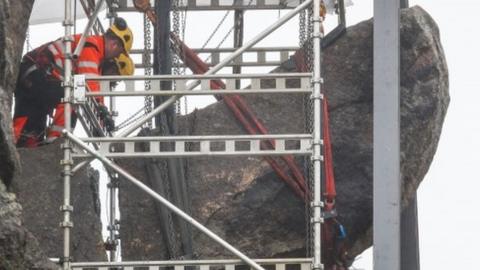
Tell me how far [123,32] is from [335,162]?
8.38 ft

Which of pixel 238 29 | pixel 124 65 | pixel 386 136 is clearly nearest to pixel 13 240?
pixel 386 136

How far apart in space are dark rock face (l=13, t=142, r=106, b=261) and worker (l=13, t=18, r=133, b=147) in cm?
78

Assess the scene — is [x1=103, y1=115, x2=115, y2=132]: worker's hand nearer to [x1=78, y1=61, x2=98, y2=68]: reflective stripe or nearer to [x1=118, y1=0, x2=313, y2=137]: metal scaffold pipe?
[x1=78, y1=61, x2=98, y2=68]: reflective stripe

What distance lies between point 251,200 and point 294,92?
180 cm

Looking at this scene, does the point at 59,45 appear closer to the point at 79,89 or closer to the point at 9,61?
the point at 79,89

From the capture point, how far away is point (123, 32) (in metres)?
21.2

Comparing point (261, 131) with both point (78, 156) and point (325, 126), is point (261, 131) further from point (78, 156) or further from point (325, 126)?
point (78, 156)

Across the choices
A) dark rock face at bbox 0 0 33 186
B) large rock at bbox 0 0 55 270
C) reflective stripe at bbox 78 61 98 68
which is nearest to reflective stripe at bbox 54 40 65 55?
reflective stripe at bbox 78 61 98 68

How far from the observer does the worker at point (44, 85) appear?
20281 mm

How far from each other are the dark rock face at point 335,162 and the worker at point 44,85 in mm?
996

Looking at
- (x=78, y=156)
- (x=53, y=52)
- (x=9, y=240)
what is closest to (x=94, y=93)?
(x=78, y=156)

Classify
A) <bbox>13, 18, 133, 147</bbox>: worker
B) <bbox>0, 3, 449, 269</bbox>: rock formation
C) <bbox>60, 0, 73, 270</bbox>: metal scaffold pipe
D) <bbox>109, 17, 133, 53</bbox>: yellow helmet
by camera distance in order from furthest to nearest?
<bbox>109, 17, 133, 53</bbox>: yellow helmet → <bbox>13, 18, 133, 147</bbox>: worker → <bbox>0, 3, 449, 269</bbox>: rock formation → <bbox>60, 0, 73, 270</bbox>: metal scaffold pipe

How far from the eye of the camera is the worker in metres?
20.3

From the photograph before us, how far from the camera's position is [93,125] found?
19531 mm
